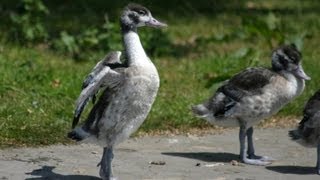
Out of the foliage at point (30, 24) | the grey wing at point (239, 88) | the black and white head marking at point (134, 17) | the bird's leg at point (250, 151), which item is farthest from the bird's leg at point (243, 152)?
the foliage at point (30, 24)

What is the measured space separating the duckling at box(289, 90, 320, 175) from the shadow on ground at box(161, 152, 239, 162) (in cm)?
68

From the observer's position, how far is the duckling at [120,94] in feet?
23.5

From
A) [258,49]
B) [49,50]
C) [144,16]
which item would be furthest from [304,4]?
[144,16]

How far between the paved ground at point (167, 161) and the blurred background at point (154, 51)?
1.15 feet

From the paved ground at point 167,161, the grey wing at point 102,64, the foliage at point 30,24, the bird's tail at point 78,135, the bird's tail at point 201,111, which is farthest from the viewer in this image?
the foliage at point 30,24

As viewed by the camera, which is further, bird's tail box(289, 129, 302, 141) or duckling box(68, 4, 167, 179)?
bird's tail box(289, 129, 302, 141)

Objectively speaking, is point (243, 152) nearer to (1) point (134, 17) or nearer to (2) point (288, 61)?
(2) point (288, 61)

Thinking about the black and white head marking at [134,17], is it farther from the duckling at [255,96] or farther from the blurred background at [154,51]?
the blurred background at [154,51]

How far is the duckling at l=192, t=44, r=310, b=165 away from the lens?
8.25 metres

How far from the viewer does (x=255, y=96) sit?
27.1 ft

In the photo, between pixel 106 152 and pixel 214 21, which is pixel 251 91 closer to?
pixel 106 152

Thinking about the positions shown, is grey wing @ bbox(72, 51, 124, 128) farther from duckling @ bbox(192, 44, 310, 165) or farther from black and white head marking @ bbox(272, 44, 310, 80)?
black and white head marking @ bbox(272, 44, 310, 80)

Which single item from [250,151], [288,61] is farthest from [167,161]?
[288,61]

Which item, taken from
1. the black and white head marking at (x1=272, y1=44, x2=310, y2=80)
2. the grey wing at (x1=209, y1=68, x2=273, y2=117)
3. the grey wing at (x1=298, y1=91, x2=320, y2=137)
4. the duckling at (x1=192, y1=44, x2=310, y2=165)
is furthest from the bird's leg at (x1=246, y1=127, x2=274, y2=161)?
the black and white head marking at (x1=272, y1=44, x2=310, y2=80)
